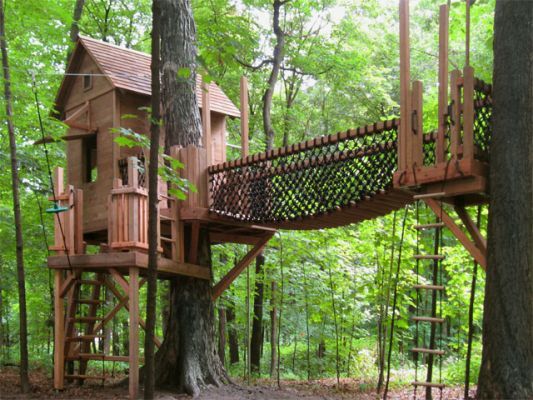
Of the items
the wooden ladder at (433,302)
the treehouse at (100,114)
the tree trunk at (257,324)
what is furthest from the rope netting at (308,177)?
the tree trunk at (257,324)

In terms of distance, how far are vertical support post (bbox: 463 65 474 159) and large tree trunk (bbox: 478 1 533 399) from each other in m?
0.30

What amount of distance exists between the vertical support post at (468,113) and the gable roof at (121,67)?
5.23 metres

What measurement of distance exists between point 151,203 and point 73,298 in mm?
5265

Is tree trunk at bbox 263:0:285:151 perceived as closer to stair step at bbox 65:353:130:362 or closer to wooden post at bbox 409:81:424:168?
stair step at bbox 65:353:130:362

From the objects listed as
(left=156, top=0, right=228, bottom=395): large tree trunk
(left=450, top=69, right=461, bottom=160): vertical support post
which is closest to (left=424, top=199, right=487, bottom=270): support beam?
(left=450, top=69, right=461, bottom=160): vertical support post

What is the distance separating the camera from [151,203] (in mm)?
4953

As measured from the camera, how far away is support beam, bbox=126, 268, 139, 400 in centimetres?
796

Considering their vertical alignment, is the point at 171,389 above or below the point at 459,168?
below

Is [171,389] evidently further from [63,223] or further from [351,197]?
[351,197]

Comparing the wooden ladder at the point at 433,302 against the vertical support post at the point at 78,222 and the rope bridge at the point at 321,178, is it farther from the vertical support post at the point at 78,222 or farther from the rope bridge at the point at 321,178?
the vertical support post at the point at 78,222

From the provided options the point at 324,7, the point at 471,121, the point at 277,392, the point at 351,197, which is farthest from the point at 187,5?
the point at 324,7

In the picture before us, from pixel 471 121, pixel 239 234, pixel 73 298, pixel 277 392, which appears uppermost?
pixel 471 121

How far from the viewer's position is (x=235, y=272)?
991 cm

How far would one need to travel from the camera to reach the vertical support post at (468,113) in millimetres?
6051
